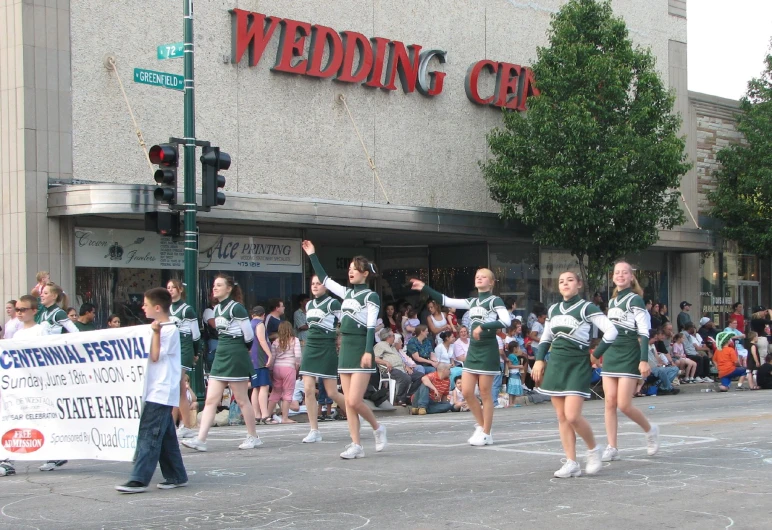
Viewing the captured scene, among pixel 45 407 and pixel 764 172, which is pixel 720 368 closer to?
pixel 764 172

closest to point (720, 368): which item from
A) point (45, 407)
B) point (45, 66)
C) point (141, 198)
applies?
point (141, 198)

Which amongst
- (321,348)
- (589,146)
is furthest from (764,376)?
(321,348)

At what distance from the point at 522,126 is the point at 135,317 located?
9467 millimetres

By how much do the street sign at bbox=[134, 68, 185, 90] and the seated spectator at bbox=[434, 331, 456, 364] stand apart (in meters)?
6.77

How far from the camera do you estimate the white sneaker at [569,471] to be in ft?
29.3

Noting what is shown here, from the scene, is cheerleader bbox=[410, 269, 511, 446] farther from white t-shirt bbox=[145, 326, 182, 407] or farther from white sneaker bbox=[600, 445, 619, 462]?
white t-shirt bbox=[145, 326, 182, 407]

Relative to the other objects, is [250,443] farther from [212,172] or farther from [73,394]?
[212,172]

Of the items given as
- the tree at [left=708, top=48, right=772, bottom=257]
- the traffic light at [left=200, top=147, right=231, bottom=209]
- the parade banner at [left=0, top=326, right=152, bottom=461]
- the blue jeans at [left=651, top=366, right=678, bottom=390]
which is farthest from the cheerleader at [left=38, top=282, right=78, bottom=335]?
the tree at [left=708, top=48, right=772, bottom=257]

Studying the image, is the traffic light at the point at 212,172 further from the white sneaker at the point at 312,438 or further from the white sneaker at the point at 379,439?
the white sneaker at the point at 379,439

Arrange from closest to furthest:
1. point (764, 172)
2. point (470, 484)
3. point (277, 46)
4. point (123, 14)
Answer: point (470, 484), point (123, 14), point (277, 46), point (764, 172)

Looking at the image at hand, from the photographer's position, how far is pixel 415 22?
2334cm

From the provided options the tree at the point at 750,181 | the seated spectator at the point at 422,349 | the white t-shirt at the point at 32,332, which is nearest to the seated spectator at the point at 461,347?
the seated spectator at the point at 422,349

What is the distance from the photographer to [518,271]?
1009 inches

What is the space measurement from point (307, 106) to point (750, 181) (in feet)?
44.2
